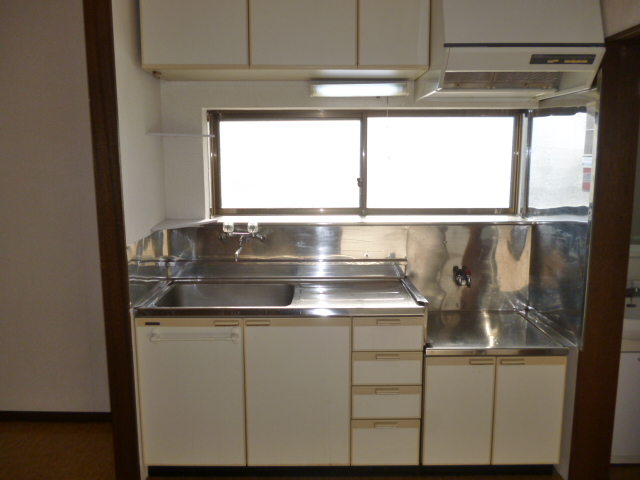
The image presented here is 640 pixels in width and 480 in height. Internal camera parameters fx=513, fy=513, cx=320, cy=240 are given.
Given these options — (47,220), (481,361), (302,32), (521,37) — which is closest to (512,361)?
(481,361)

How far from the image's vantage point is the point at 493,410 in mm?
2533

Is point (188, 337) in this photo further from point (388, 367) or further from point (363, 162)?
point (363, 162)

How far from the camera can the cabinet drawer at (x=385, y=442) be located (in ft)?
8.39

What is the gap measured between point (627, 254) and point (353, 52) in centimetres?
159

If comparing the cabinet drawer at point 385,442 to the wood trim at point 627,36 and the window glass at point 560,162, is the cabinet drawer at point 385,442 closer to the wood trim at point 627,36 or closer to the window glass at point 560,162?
the window glass at point 560,162

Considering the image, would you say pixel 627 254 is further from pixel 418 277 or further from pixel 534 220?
pixel 418 277

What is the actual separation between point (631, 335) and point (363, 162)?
1694mm

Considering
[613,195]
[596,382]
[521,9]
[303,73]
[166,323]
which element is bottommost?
[596,382]

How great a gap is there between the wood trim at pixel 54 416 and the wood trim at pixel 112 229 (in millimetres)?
730

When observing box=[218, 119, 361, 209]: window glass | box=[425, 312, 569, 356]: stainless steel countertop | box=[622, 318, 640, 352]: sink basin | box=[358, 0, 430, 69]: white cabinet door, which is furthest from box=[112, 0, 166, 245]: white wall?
box=[622, 318, 640, 352]: sink basin

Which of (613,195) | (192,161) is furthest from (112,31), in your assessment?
(613,195)

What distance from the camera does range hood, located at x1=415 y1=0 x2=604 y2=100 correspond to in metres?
2.24

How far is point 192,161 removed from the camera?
3.00 metres

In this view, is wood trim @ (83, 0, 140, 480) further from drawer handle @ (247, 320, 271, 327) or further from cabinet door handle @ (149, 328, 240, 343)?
drawer handle @ (247, 320, 271, 327)
